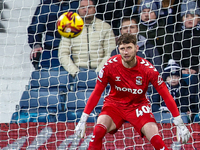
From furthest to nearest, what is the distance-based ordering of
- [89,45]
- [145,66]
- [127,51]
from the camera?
[89,45], [145,66], [127,51]

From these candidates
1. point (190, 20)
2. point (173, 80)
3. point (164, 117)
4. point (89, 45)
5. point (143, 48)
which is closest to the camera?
point (164, 117)

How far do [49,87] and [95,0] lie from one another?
1.61m

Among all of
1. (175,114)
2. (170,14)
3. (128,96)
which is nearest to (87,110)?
(128,96)

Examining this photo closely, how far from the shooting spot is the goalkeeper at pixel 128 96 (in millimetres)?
3379

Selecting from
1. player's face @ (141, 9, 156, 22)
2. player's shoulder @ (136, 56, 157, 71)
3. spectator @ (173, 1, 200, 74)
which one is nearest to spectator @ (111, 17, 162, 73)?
player's face @ (141, 9, 156, 22)

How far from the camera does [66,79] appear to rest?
5.41 m

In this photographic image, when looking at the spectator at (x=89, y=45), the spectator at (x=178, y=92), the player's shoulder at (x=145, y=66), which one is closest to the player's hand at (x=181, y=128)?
the player's shoulder at (x=145, y=66)

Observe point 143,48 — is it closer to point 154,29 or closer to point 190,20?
point 154,29

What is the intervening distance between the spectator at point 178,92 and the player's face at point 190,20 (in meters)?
0.65

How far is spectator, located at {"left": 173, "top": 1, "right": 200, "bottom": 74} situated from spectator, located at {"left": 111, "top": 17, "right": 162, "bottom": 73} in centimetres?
30

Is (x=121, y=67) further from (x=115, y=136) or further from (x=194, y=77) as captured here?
(x=194, y=77)

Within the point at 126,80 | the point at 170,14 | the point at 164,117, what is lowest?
the point at 164,117

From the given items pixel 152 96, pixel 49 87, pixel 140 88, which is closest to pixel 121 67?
pixel 140 88

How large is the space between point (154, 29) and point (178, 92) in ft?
3.50
